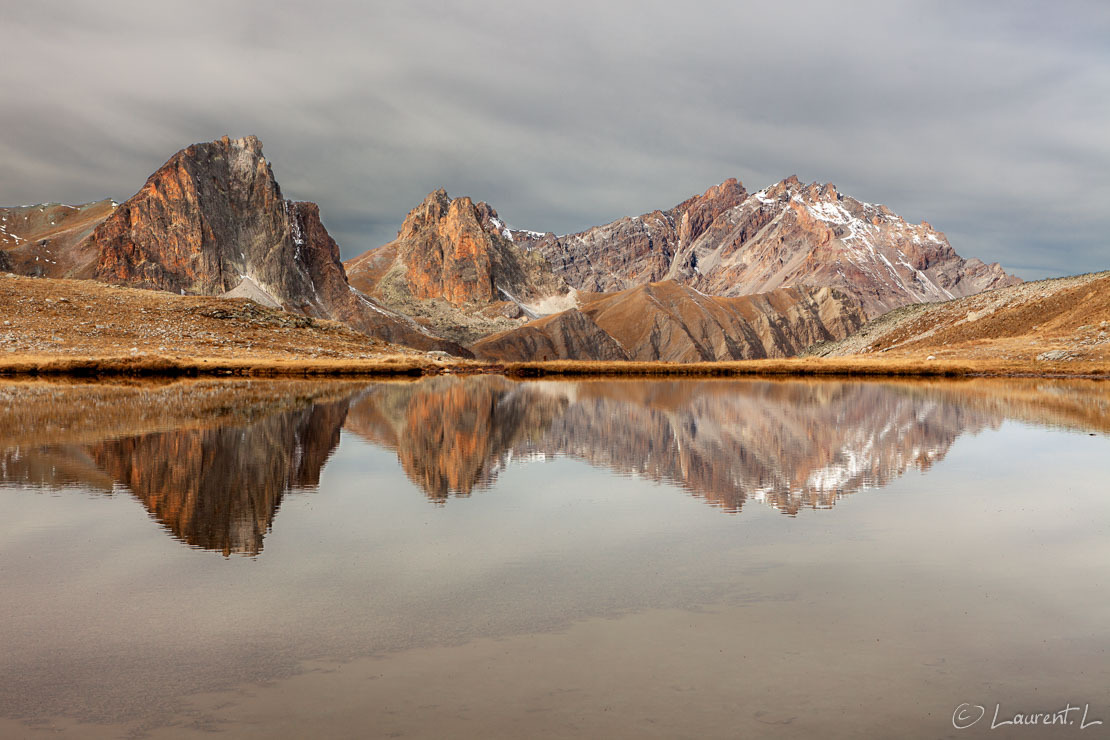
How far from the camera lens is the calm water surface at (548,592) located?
719 cm

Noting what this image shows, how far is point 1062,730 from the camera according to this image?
22.4 ft

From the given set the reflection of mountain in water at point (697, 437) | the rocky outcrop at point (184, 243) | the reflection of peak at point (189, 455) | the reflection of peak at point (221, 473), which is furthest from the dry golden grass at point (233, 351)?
the rocky outcrop at point (184, 243)

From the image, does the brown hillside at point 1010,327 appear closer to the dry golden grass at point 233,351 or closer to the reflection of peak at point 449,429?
the dry golden grass at point 233,351

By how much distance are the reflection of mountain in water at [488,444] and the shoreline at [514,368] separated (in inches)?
1144

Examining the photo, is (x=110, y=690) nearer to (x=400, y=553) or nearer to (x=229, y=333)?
(x=400, y=553)

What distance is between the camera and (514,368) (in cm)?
9794

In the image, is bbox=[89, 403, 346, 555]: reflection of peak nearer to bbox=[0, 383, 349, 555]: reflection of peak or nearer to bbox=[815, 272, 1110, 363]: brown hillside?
bbox=[0, 383, 349, 555]: reflection of peak

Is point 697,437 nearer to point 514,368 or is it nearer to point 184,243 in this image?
point 514,368

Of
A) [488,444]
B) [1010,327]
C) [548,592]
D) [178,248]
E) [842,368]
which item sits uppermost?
[178,248]

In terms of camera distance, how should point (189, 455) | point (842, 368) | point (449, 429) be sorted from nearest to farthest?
1. point (189, 455)
2. point (449, 429)
3. point (842, 368)

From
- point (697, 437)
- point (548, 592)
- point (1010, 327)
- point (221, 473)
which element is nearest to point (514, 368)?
point (1010, 327)

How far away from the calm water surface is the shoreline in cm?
5062

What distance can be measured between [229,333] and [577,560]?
322 feet

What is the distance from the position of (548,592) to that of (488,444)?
51.6 ft
